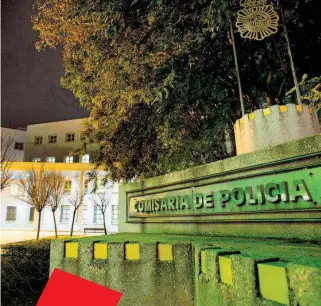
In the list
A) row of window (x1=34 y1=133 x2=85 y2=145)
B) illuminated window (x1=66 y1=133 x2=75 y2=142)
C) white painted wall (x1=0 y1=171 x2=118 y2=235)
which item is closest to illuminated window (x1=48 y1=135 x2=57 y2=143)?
row of window (x1=34 y1=133 x2=85 y2=145)

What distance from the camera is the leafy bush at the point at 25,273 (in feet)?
22.8

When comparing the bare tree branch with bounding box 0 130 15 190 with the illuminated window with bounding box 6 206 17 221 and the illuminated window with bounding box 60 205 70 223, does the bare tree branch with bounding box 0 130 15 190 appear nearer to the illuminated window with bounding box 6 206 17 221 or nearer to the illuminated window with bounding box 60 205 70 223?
the illuminated window with bounding box 60 205 70 223

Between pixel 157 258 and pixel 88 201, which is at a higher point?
pixel 88 201

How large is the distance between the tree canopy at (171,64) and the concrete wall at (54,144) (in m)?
24.6

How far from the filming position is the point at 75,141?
1272 inches

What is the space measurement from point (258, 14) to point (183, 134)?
497 cm

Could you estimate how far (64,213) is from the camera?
28.6 m

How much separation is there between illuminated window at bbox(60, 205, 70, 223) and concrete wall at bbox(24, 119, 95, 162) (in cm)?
597

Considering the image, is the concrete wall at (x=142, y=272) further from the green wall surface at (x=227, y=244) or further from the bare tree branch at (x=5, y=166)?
the bare tree branch at (x=5, y=166)

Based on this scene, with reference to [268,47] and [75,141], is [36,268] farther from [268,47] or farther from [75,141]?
[75,141]

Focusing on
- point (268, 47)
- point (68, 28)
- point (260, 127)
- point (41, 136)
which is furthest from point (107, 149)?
point (41, 136)

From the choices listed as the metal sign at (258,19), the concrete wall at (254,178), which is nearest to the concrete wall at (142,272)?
the concrete wall at (254,178)

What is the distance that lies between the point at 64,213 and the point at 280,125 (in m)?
28.5

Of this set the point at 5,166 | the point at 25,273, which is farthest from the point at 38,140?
the point at 25,273
